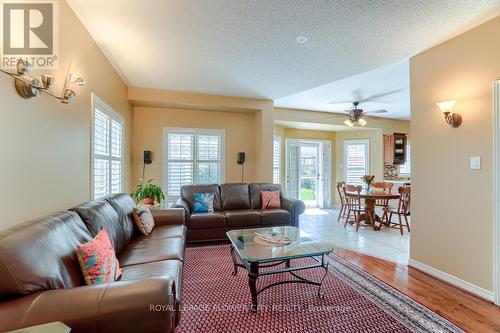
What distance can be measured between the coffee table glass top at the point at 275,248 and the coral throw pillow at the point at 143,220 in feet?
3.25

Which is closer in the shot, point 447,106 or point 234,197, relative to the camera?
point 447,106

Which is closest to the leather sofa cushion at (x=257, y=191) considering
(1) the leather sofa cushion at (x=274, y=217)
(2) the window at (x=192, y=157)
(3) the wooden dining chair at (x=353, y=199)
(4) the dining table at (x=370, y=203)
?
(1) the leather sofa cushion at (x=274, y=217)

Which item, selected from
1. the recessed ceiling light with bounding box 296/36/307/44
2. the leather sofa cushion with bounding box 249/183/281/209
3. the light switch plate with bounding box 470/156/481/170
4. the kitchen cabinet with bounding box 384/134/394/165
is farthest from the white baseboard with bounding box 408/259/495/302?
the kitchen cabinet with bounding box 384/134/394/165

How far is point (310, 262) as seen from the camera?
300cm

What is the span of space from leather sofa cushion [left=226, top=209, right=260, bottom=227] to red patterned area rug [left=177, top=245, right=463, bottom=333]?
3.81ft

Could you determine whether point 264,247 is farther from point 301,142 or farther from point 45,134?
point 301,142

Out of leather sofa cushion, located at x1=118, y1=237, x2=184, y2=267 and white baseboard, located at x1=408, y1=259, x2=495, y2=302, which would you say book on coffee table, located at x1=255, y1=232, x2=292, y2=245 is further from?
white baseboard, located at x1=408, y1=259, x2=495, y2=302

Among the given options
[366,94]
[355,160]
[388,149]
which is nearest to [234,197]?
[366,94]

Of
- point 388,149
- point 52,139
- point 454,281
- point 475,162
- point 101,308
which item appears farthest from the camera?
point 388,149

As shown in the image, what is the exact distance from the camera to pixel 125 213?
2664 millimetres

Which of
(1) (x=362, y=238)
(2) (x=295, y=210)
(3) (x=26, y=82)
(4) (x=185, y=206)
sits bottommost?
(1) (x=362, y=238)

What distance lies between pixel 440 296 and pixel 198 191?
3.52m

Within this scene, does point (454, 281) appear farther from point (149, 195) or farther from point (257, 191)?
point (149, 195)

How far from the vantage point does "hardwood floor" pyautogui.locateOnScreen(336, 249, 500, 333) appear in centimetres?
188
